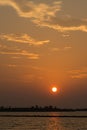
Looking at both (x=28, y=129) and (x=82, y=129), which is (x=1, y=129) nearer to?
(x=28, y=129)

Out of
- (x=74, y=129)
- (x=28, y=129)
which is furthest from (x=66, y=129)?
(x=28, y=129)

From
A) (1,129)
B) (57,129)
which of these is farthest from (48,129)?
(1,129)

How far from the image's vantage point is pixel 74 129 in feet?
258

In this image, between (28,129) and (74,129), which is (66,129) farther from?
(28,129)

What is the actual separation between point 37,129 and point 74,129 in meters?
6.46

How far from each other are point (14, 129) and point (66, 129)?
9.09 m

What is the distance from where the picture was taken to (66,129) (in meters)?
79.0

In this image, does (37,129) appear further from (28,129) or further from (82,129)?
(82,129)

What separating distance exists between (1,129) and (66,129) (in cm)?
1133

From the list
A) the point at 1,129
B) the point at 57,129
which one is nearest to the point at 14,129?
the point at 1,129

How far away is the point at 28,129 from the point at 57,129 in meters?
5.22

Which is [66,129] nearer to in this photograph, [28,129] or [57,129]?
[57,129]

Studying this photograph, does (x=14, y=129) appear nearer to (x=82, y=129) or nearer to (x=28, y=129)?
(x=28, y=129)

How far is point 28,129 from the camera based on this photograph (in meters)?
78.7
